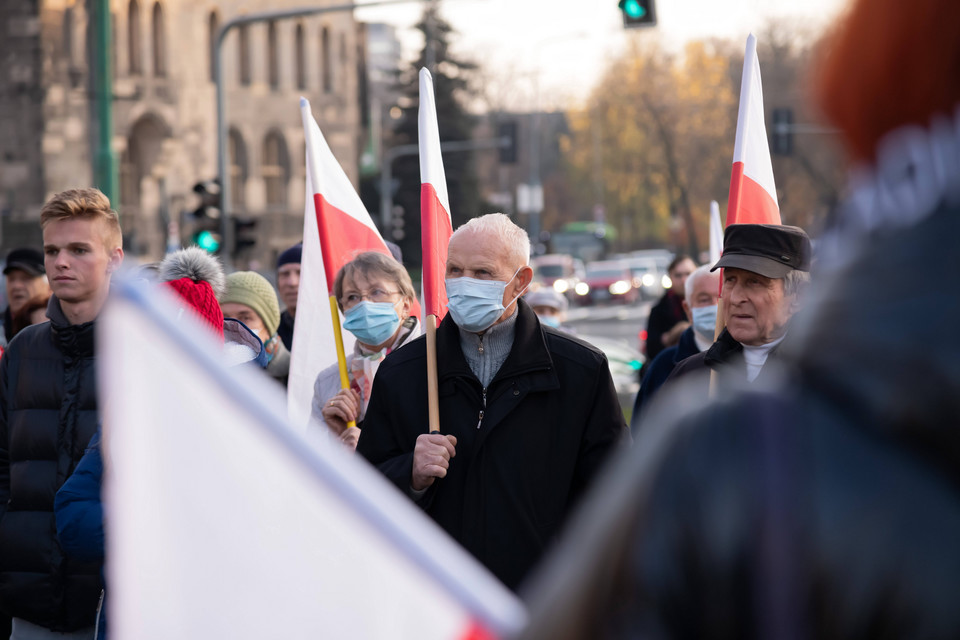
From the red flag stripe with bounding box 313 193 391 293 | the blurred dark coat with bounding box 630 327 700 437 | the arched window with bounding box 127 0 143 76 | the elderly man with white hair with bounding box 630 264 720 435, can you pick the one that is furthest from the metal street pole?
the arched window with bounding box 127 0 143 76

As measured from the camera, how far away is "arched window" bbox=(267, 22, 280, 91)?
4603cm

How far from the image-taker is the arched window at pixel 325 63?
47.8 meters

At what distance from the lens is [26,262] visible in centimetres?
816

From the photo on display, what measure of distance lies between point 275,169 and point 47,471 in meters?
43.7

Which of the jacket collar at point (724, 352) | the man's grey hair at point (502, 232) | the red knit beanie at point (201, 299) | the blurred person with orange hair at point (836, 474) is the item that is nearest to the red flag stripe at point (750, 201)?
the jacket collar at point (724, 352)

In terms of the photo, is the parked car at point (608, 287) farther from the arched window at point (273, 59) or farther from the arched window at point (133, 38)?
the arched window at point (133, 38)

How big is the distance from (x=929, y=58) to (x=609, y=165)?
2729 inches

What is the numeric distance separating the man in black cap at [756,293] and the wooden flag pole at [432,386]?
0.96 m

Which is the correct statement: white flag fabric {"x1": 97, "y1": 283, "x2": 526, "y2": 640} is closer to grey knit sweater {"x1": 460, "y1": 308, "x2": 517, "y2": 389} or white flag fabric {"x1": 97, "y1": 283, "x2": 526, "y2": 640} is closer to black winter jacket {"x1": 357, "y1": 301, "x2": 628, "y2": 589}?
black winter jacket {"x1": 357, "y1": 301, "x2": 628, "y2": 589}

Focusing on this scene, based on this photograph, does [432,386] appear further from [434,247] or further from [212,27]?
[212,27]

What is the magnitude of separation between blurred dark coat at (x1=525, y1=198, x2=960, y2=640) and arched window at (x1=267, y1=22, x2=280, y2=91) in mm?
46667

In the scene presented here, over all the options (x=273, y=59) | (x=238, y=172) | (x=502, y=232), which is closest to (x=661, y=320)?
(x=502, y=232)

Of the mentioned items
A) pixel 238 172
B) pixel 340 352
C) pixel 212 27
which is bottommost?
pixel 340 352

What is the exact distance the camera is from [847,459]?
2.91 feet
